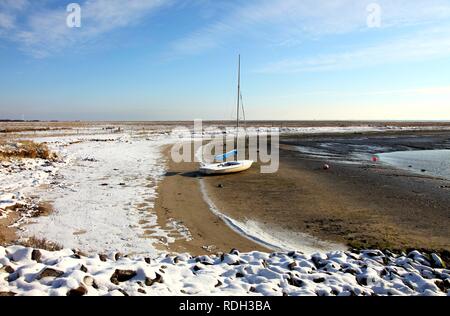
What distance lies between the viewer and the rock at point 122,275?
6.84 meters

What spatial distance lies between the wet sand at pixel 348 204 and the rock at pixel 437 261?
1.20 meters

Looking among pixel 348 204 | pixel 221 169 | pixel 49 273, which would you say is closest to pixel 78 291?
pixel 49 273

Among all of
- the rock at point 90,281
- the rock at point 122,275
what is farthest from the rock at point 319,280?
the rock at point 90,281

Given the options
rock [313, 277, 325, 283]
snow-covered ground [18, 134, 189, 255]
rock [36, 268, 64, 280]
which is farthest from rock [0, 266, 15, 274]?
rock [313, 277, 325, 283]

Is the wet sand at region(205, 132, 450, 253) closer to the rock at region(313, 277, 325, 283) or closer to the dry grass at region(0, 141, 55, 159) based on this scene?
the rock at region(313, 277, 325, 283)

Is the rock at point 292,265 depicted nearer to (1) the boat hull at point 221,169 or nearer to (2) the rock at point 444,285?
(2) the rock at point 444,285

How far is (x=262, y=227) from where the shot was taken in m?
12.9

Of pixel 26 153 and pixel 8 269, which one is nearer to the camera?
pixel 8 269

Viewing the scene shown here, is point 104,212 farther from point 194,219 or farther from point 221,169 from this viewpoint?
point 221,169

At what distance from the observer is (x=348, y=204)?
16.0m

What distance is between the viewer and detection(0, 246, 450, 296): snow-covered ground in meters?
6.42

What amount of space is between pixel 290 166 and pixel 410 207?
12145mm

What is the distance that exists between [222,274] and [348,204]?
9.97m
